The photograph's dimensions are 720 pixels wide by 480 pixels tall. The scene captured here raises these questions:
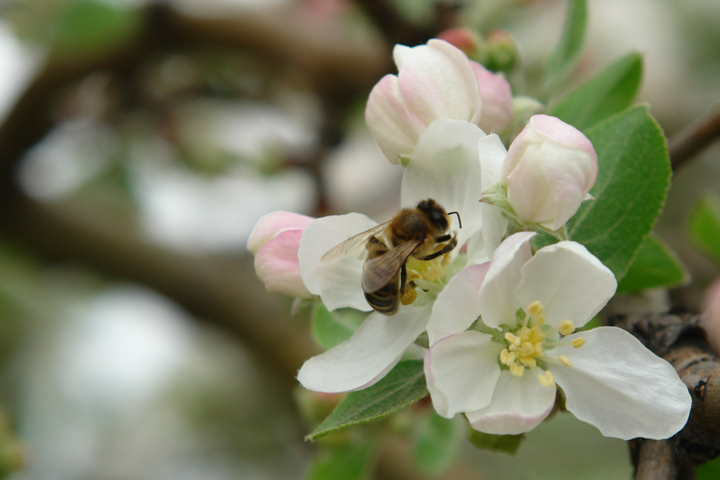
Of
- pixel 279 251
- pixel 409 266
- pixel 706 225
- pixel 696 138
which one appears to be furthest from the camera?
pixel 706 225

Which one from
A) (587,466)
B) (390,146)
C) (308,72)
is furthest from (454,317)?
(587,466)

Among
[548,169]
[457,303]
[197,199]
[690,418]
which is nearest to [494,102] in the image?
[548,169]

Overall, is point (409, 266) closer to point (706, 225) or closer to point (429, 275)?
point (429, 275)

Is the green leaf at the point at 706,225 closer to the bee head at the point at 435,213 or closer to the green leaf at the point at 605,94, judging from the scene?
the green leaf at the point at 605,94

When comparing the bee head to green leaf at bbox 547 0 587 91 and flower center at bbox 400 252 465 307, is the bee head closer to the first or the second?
flower center at bbox 400 252 465 307

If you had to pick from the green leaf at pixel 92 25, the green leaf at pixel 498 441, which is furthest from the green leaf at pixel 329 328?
the green leaf at pixel 92 25

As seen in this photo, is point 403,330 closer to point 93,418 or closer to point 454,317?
point 454,317
